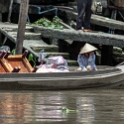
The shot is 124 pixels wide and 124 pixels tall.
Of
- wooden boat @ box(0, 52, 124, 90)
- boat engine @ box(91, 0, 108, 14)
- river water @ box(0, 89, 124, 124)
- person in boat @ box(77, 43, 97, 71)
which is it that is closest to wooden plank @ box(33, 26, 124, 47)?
person in boat @ box(77, 43, 97, 71)

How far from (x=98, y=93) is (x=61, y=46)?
439 cm

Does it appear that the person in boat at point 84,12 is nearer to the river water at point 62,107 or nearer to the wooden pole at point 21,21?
the wooden pole at point 21,21

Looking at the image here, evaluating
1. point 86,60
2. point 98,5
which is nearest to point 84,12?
point 98,5

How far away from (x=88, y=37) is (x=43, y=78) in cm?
350

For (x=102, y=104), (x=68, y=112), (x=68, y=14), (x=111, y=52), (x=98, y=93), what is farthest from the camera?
(x=68, y=14)

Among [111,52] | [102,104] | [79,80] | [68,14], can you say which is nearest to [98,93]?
[79,80]

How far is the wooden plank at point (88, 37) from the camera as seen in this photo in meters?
13.0

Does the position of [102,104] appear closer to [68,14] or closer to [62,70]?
[62,70]

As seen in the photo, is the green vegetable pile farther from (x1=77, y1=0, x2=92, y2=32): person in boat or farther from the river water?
the river water

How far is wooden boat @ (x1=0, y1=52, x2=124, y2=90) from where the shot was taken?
994 centimetres

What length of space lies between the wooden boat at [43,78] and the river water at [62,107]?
0.19m

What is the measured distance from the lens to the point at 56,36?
1398cm

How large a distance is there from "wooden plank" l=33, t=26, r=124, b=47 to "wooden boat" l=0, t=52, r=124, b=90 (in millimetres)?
2280

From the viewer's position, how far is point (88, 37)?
43.8ft
